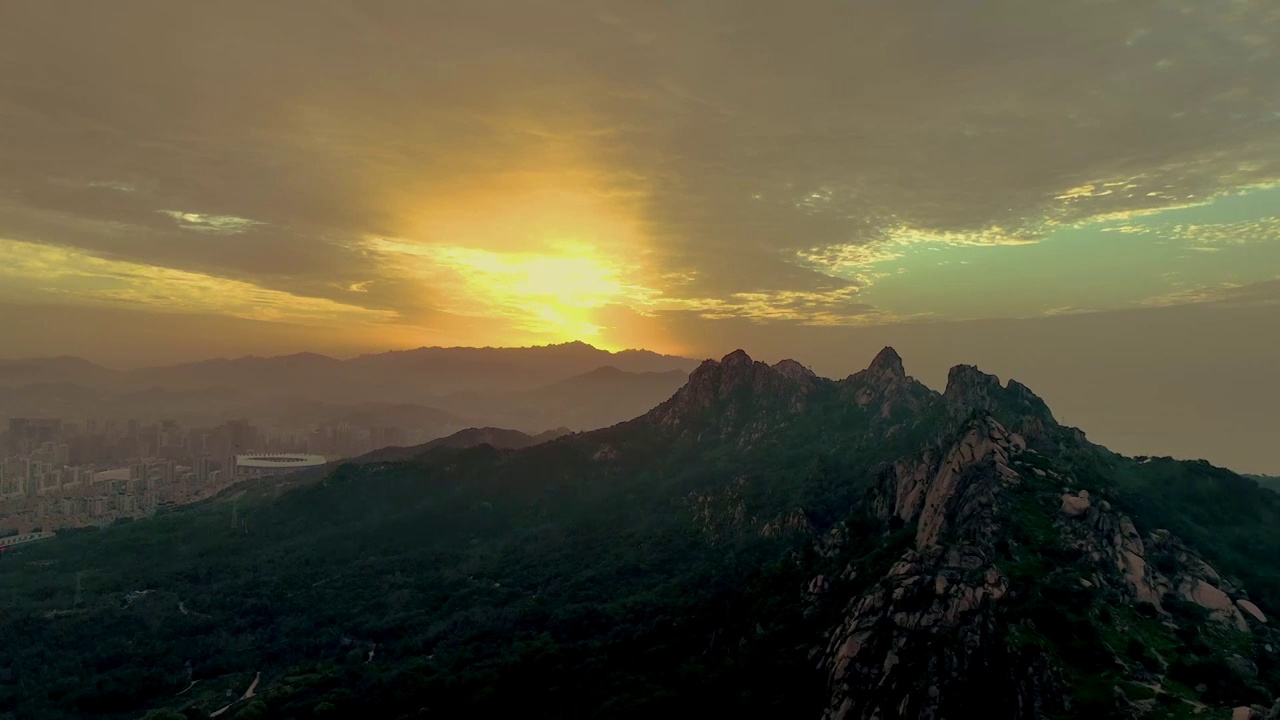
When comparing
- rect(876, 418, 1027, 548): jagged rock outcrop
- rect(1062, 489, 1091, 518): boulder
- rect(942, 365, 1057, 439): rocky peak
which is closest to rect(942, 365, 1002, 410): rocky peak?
rect(942, 365, 1057, 439): rocky peak

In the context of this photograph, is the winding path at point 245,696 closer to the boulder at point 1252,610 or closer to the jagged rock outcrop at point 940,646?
the jagged rock outcrop at point 940,646

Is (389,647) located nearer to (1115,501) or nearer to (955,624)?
(955,624)

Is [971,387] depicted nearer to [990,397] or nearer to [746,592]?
[990,397]

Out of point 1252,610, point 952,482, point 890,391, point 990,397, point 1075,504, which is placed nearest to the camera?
point 1252,610

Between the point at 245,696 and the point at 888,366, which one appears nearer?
the point at 245,696

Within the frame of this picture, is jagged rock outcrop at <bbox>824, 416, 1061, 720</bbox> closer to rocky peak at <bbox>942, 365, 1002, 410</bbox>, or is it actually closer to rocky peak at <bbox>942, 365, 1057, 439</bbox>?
rocky peak at <bbox>942, 365, 1057, 439</bbox>

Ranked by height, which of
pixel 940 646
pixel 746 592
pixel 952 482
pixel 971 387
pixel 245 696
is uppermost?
pixel 971 387

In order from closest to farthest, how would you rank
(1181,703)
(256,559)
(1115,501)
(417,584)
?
(1181,703) → (1115,501) → (417,584) → (256,559)

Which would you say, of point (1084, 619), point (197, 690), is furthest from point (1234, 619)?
point (197, 690)

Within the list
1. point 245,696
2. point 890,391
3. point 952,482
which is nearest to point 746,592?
point 952,482
